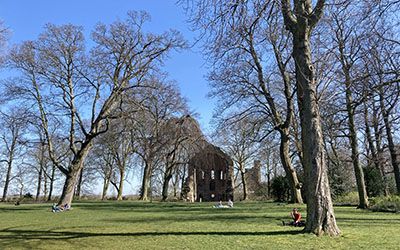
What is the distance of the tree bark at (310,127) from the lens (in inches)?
384

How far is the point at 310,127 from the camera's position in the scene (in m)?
10.4

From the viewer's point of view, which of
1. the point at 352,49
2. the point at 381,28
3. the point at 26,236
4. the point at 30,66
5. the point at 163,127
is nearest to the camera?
the point at 26,236

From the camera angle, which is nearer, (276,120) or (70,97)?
(70,97)

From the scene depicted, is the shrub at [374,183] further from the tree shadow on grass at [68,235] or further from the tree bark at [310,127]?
the tree shadow on grass at [68,235]

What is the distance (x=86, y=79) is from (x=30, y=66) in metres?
3.32

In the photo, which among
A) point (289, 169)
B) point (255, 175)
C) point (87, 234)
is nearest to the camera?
point (87, 234)

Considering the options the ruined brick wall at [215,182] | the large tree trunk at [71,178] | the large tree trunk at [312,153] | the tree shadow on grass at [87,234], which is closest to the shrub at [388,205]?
the large tree trunk at [312,153]

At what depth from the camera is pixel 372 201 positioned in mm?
23328

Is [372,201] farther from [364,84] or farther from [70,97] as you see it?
[70,97]

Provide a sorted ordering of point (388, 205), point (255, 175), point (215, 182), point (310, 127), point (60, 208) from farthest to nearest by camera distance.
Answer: point (215, 182) < point (255, 175) < point (60, 208) < point (388, 205) < point (310, 127)

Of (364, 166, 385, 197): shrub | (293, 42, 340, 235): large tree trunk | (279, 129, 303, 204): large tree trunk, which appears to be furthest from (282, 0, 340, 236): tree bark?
(364, 166, 385, 197): shrub

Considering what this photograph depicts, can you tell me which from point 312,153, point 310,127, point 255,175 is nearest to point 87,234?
point 312,153

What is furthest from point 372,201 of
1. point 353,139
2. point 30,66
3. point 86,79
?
point 30,66

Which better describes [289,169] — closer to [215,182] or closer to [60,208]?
[60,208]
